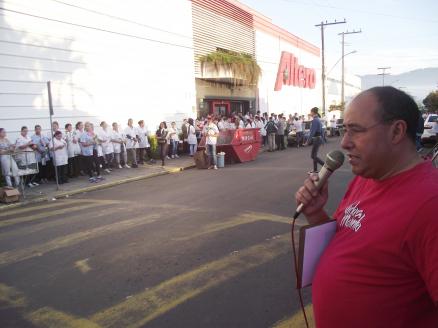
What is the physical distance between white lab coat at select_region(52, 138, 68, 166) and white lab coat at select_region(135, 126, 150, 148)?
419 cm

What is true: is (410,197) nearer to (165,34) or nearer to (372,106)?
(372,106)

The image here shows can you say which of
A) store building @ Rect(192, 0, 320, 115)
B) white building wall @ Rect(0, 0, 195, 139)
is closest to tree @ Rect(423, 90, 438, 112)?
store building @ Rect(192, 0, 320, 115)

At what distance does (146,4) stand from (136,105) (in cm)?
465

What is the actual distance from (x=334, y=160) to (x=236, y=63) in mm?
22470

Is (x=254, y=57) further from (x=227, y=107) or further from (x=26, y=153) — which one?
(x=26, y=153)

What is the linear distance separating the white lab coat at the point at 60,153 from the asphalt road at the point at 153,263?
3.18 meters

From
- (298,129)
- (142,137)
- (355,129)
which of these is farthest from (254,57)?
(355,129)

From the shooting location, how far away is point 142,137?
16625 mm

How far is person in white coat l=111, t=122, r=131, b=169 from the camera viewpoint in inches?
599

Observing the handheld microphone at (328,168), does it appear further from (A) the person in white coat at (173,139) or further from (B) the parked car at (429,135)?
(B) the parked car at (429,135)

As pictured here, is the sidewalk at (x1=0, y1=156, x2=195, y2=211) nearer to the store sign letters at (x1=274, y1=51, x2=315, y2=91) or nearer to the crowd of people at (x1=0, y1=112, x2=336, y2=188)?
the crowd of people at (x1=0, y1=112, x2=336, y2=188)

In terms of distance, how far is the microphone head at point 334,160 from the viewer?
6.68ft

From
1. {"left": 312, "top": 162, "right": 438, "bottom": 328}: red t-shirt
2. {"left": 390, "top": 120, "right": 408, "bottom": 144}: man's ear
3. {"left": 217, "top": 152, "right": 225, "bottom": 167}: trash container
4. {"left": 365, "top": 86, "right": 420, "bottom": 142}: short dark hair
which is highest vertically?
{"left": 365, "top": 86, "right": 420, "bottom": 142}: short dark hair

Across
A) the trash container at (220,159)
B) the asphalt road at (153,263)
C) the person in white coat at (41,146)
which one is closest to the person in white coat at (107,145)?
the person in white coat at (41,146)
